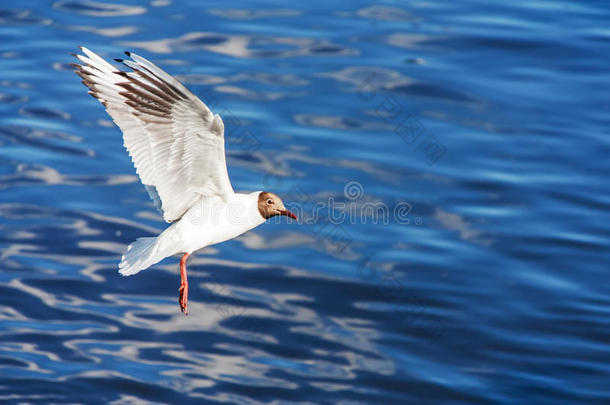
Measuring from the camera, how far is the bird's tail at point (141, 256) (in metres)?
11.9

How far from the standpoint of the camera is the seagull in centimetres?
1137

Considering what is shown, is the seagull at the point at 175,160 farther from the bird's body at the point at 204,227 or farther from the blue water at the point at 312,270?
the blue water at the point at 312,270

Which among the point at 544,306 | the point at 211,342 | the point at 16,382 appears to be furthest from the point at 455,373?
the point at 16,382

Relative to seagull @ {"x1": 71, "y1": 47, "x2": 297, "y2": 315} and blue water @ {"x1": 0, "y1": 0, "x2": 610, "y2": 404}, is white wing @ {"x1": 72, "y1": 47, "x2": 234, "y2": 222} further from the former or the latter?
blue water @ {"x1": 0, "y1": 0, "x2": 610, "y2": 404}

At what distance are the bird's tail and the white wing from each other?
58cm

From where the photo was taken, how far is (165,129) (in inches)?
460

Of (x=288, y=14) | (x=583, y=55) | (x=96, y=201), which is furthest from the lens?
(x=288, y=14)

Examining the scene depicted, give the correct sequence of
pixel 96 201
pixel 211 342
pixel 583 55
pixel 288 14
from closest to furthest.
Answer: pixel 211 342 → pixel 96 201 → pixel 583 55 → pixel 288 14

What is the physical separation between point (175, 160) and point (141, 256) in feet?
4.53

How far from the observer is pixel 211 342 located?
26.9 m

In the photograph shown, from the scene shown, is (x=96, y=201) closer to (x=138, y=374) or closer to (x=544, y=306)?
(x=138, y=374)

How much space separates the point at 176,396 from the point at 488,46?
727 inches
